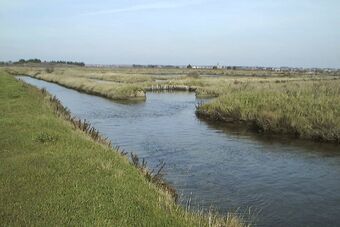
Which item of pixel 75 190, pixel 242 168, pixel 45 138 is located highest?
pixel 45 138

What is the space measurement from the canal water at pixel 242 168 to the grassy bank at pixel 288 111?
45.0 inches

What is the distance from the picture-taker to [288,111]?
2606 cm

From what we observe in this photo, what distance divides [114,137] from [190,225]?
17.3 metres

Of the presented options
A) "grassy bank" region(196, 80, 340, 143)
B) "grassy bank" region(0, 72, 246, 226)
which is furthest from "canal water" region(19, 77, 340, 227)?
"grassy bank" region(0, 72, 246, 226)

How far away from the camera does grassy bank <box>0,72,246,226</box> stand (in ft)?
25.4

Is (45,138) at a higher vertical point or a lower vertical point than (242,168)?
higher

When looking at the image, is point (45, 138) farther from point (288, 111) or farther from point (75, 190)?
point (288, 111)

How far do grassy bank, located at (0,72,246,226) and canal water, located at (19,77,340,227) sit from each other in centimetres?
276

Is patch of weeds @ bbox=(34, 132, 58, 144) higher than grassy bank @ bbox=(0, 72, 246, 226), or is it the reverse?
patch of weeds @ bbox=(34, 132, 58, 144)

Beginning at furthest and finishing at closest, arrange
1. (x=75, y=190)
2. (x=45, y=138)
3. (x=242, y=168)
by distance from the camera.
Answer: (x=242, y=168) < (x=45, y=138) < (x=75, y=190)

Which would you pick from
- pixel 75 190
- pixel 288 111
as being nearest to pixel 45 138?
pixel 75 190

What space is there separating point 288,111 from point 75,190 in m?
19.0

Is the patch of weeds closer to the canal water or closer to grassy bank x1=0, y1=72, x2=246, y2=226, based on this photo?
grassy bank x1=0, y1=72, x2=246, y2=226

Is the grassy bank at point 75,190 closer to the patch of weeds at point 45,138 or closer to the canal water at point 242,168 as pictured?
the patch of weeds at point 45,138
